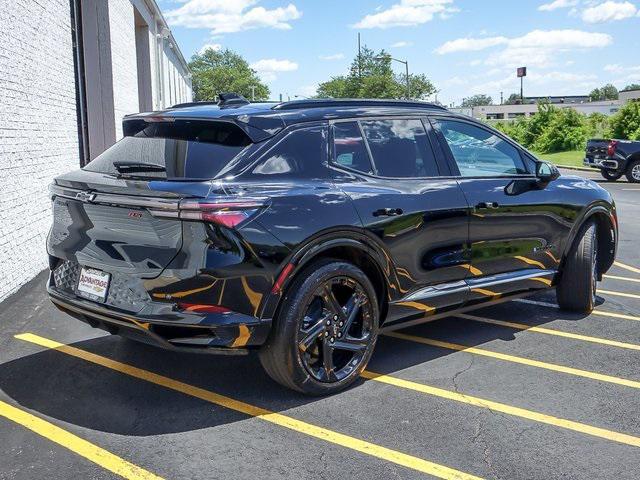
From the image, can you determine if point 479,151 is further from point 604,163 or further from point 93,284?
point 604,163

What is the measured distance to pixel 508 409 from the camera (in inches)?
160

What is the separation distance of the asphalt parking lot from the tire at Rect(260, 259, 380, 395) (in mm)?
175

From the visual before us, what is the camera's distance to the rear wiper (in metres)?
3.90

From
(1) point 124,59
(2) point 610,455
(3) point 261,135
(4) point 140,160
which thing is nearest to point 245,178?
(3) point 261,135

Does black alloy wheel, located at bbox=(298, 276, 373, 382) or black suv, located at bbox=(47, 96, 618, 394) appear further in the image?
black alloy wheel, located at bbox=(298, 276, 373, 382)

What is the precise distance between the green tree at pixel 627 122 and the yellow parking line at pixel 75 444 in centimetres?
3172

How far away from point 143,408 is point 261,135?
1.73 meters

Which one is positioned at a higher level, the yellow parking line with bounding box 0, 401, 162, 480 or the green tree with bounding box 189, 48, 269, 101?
the green tree with bounding box 189, 48, 269, 101

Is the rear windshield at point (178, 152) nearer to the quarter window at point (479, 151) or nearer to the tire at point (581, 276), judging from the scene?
the quarter window at point (479, 151)

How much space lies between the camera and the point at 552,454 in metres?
3.48

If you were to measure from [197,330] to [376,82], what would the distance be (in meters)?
69.4

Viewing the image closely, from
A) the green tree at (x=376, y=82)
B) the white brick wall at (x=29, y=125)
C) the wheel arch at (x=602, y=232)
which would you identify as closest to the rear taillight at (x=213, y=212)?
the wheel arch at (x=602, y=232)

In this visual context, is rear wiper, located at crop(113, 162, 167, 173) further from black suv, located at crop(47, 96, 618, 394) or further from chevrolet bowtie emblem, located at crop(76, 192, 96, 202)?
chevrolet bowtie emblem, located at crop(76, 192, 96, 202)

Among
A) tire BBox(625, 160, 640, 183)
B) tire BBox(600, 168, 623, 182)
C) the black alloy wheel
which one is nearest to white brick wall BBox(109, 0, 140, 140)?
the black alloy wheel
